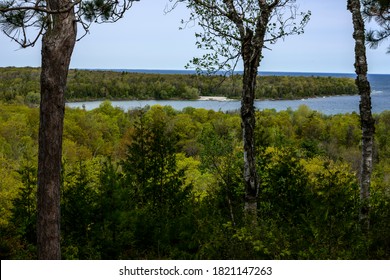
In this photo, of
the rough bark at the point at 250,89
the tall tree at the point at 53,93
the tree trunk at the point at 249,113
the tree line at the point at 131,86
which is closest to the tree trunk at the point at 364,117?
the rough bark at the point at 250,89

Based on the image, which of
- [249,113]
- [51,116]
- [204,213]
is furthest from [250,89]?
[51,116]

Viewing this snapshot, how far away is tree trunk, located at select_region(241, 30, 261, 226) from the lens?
882cm

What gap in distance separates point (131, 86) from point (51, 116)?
124 m

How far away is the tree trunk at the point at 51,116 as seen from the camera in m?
6.98

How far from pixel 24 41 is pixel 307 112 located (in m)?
85.2

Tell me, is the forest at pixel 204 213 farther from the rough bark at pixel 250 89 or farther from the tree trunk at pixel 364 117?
the rough bark at pixel 250 89

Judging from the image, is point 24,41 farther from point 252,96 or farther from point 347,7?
point 347,7

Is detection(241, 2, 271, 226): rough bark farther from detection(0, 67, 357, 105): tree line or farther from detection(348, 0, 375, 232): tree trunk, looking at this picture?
detection(0, 67, 357, 105): tree line

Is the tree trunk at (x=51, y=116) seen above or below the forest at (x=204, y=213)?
above

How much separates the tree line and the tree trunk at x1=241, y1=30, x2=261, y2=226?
284 feet

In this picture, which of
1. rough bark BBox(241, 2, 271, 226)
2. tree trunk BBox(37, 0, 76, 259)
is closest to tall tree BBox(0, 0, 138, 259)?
tree trunk BBox(37, 0, 76, 259)

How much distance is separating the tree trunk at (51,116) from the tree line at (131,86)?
87232 millimetres

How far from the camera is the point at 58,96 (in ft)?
23.0

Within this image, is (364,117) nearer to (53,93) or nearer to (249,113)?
(249,113)
